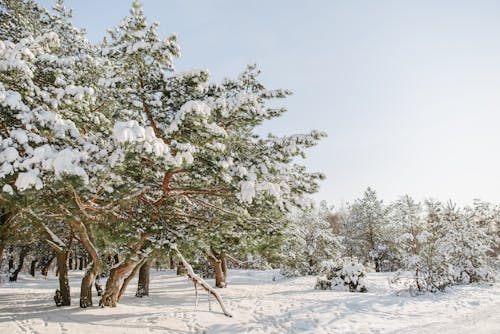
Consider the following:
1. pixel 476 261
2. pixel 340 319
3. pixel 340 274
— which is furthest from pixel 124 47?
pixel 476 261

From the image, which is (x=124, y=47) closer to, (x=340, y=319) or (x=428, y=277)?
(x=340, y=319)

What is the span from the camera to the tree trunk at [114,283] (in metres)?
11.5

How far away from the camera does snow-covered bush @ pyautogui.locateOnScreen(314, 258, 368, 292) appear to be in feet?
61.5

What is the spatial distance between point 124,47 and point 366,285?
17297mm

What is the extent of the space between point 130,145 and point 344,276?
16.4m

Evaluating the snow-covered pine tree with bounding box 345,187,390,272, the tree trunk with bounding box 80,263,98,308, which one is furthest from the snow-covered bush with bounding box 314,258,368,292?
the snow-covered pine tree with bounding box 345,187,390,272

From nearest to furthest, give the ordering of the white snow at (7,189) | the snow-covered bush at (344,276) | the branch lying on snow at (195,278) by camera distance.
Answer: the white snow at (7,189) < the branch lying on snow at (195,278) < the snow-covered bush at (344,276)

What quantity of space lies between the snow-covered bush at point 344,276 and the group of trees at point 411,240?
160cm

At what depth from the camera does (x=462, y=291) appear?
16031 millimetres

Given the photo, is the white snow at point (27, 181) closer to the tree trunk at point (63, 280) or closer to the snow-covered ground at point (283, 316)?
the snow-covered ground at point (283, 316)

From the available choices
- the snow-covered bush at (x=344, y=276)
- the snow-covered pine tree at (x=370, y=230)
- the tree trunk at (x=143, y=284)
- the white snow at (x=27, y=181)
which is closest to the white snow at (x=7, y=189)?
the white snow at (x=27, y=181)

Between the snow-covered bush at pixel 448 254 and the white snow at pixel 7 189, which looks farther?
the snow-covered bush at pixel 448 254

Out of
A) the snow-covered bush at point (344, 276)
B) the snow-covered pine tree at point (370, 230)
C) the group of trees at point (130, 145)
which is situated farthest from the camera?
the snow-covered pine tree at point (370, 230)

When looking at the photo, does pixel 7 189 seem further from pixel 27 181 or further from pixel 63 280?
pixel 63 280
